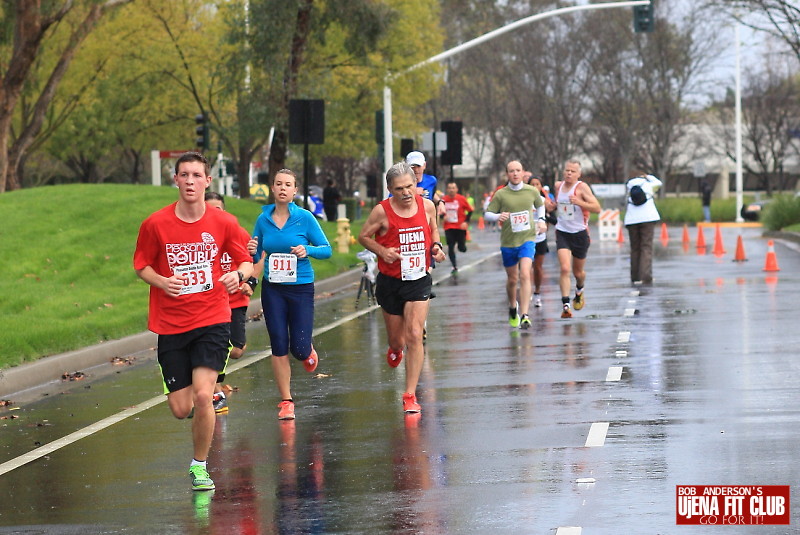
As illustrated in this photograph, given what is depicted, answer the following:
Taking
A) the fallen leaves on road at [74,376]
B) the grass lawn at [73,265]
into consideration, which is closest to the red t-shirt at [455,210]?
the grass lawn at [73,265]

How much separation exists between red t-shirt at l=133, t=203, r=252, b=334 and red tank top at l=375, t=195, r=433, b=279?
9.57 ft

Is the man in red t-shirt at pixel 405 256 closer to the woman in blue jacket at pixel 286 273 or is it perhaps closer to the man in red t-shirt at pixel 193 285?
the woman in blue jacket at pixel 286 273

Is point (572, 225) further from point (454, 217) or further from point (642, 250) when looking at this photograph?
point (454, 217)

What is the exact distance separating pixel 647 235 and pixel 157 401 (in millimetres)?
12869

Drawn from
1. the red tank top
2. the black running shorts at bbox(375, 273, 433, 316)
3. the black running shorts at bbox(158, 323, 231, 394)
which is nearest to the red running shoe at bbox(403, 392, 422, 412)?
the black running shorts at bbox(375, 273, 433, 316)

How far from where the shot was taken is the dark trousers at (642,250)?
23706 mm

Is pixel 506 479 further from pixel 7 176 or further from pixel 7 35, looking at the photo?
pixel 7 176

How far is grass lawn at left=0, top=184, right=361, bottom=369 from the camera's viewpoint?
53.8 ft

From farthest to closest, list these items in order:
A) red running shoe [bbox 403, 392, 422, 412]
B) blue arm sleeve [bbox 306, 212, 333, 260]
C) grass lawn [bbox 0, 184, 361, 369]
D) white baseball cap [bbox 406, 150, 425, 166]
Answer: grass lawn [bbox 0, 184, 361, 369] → white baseball cap [bbox 406, 150, 425, 166] → blue arm sleeve [bbox 306, 212, 333, 260] → red running shoe [bbox 403, 392, 422, 412]

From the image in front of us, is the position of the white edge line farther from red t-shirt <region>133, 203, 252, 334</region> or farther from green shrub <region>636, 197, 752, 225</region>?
green shrub <region>636, 197, 752, 225</region>

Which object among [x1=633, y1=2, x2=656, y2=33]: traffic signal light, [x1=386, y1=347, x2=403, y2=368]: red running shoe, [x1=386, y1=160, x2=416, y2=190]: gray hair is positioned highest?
[x1=633, y1=2, x2=656, y2=33]: traffic signal light

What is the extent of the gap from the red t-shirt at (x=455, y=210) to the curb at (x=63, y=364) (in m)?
11.7

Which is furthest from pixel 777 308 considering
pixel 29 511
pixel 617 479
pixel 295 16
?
pixel 295 16

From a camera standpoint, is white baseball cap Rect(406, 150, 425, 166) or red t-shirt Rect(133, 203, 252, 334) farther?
white baseball cap Rect(406, 150, 425, 166)
